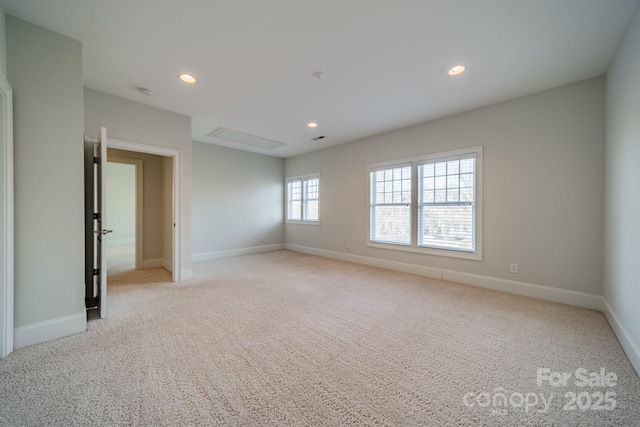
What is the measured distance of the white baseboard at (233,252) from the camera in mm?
5482

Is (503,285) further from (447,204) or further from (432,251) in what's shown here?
(447,204)

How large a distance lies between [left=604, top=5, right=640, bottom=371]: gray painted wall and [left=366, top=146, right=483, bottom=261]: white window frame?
1.25m

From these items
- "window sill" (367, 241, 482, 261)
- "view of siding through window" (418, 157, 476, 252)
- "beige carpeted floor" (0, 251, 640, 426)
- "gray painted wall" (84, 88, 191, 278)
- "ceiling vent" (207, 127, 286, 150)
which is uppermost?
"ceiling vent" (207, 127, 286, 150)

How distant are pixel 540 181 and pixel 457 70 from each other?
6.05 feet

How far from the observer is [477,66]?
2623mm

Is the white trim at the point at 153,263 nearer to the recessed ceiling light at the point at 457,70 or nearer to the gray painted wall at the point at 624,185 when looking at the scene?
the recessed ceiling light at the point at 457,70

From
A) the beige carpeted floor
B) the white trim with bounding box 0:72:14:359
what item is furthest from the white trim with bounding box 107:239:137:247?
the white trim with bounding box 0:72:14:359

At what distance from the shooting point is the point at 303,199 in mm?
6723

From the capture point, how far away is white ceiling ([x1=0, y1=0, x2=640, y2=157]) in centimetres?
191

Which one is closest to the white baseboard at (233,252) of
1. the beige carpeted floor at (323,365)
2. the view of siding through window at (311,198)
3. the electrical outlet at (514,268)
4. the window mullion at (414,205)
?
the view of siding through window at (311,198)

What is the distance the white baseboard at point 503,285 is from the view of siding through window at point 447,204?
0.43 m

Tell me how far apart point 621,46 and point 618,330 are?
2571mm

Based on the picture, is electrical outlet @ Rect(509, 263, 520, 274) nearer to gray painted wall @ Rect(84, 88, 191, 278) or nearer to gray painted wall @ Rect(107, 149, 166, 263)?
gray painted wall @ Rect(84, 88, 191, 278)

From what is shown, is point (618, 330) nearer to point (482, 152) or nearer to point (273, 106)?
point (482, 152)
